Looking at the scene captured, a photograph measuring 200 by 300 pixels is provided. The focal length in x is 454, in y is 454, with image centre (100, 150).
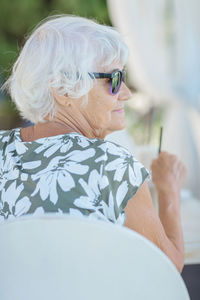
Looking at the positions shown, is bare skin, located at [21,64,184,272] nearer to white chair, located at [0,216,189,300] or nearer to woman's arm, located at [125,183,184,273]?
woman's arm, located at [125,183,184,273]

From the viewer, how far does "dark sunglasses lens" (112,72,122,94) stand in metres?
1.49

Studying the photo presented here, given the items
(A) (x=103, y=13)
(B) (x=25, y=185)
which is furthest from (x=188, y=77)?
(A) (x=103, y=13)

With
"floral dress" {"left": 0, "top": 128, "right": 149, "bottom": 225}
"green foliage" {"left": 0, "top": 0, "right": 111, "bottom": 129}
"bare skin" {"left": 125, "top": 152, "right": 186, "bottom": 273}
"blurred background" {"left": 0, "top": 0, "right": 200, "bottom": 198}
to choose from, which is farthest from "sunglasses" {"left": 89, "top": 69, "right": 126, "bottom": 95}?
"green foliage" {"left": 0, "top": 0, "right": 111, "bottom": 129}

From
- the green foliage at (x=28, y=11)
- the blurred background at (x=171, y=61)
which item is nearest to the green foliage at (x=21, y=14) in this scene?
the green foliage at (x=28, y=11)

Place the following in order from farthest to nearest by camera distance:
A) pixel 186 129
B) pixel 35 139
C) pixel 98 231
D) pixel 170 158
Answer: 1. pixel 186 129
2. pixel 170 158
3. pixel 35 139
4. pixel 98 231

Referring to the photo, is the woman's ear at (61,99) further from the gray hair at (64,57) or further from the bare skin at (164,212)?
the bare skin at (164,212)

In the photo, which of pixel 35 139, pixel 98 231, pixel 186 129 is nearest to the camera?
pixel 98 231

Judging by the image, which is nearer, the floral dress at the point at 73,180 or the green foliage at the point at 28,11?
the floral dress at the point at 73,180

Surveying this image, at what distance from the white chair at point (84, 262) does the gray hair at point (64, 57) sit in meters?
0.60

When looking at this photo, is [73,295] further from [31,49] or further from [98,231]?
[31,49]

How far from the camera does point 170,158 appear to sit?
5.57 ft

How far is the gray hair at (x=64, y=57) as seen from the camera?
1406 millimetres

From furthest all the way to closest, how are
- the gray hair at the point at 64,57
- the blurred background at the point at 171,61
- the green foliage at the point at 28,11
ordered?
the green foliage at the point at 28,11 < the blurred background at the point at 171,61 < the gray hair at the point at 64,57

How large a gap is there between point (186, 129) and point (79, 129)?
9.34 feet
